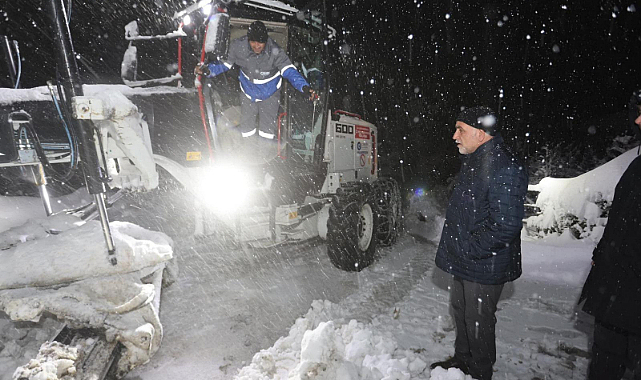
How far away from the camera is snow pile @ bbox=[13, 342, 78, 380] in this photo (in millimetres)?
1577

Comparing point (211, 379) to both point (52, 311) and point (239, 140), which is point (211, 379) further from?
point (239, 140)

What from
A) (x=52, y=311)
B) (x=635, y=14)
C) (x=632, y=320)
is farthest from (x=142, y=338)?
(x=635, y=14)

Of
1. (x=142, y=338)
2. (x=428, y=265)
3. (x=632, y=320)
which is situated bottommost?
(x=428, y=265)

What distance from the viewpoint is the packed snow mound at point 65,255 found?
6.29ft

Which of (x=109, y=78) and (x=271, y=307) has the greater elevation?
(x=109, y=78)

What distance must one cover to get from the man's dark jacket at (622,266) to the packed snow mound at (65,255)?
9.18 ft

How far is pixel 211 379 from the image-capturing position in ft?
8.09

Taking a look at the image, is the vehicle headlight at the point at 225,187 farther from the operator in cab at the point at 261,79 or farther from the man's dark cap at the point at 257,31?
the man's dark cap at the point at 257,31

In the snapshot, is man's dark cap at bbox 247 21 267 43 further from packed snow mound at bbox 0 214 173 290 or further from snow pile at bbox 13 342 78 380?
snow pile at bbox 13 342 78 380

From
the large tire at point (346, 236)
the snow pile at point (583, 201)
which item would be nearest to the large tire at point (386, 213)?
the large tire at point (346, 236)

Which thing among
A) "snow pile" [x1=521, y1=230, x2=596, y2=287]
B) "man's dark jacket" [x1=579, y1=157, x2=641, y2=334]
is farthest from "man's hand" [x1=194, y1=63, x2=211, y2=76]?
"snow pile" [x1=521, y1=230, x2=596, y2=287]

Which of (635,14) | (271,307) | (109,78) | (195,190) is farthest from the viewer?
(635,14)

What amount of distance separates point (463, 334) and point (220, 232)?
10.3 feet

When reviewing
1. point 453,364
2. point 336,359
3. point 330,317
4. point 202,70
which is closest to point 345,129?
point 202,70
